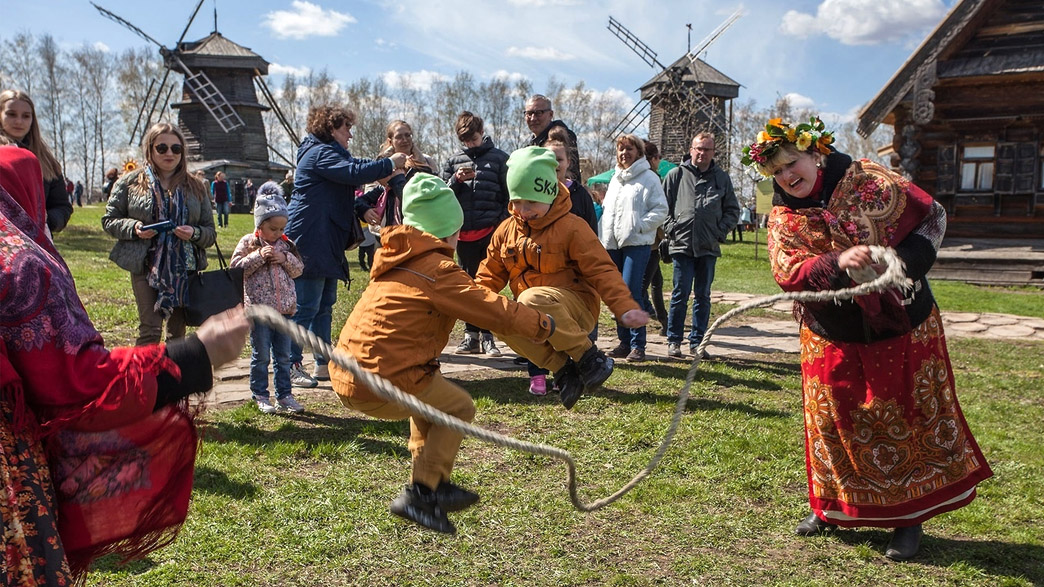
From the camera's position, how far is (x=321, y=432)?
5652 millimetres

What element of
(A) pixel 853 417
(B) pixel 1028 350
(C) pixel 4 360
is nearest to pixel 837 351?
(A) pixel 853 417

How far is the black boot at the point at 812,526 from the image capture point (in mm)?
4266

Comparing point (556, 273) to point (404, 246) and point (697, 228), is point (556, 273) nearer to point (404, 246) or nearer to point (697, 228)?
point (404, 246)

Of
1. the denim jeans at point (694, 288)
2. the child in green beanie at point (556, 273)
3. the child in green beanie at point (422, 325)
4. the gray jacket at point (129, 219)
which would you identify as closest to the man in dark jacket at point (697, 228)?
the denim jeans at point (694, 288)

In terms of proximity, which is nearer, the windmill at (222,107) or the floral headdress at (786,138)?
the floral headdress at (786,138)

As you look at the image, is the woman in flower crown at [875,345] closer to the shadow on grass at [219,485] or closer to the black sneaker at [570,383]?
the black sneaker at [570,383]

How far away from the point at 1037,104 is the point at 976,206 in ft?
8.49

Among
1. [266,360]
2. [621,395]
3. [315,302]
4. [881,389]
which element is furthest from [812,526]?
[315,302]

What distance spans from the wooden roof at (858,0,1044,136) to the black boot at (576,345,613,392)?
1592cm

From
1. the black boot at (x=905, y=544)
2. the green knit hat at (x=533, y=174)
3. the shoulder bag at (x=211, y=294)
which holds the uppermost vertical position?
the green knit hat at (x=533, y=174)

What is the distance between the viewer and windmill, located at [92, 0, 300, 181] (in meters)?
42.0

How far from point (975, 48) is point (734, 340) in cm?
1244

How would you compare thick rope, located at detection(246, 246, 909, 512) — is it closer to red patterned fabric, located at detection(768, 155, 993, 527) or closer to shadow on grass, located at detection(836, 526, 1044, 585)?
→ red patterned fabric, located at detection(768, 155, 993, 527)

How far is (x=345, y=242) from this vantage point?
6699 millimetres
